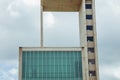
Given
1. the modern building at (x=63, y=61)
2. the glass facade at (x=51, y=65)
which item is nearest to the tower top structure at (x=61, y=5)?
the modern building at (x=63, y=61)

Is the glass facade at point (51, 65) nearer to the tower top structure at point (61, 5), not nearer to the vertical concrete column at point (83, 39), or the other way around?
the vertical concrete column at point (83, 39)

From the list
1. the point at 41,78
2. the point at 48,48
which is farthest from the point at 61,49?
the point at 41,78

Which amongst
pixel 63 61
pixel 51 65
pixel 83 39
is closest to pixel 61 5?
pixel 83 39

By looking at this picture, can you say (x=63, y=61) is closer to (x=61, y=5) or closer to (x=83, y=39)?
(x=83, y=39)

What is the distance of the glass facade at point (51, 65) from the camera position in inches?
3615

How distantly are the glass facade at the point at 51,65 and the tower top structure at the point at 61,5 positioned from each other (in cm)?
1416

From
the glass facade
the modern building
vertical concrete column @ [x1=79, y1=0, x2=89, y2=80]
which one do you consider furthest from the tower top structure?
the glass facade

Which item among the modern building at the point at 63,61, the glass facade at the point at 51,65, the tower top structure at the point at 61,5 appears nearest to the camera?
the modern building at the point at 63,61

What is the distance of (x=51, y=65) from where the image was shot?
3647 inches

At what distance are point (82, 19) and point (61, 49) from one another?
36.0 ft

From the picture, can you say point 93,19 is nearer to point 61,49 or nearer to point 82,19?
point 82,19

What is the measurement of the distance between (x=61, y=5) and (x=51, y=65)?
17803 mm

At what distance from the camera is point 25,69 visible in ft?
301

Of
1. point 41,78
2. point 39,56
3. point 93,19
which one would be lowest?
point 41,78
